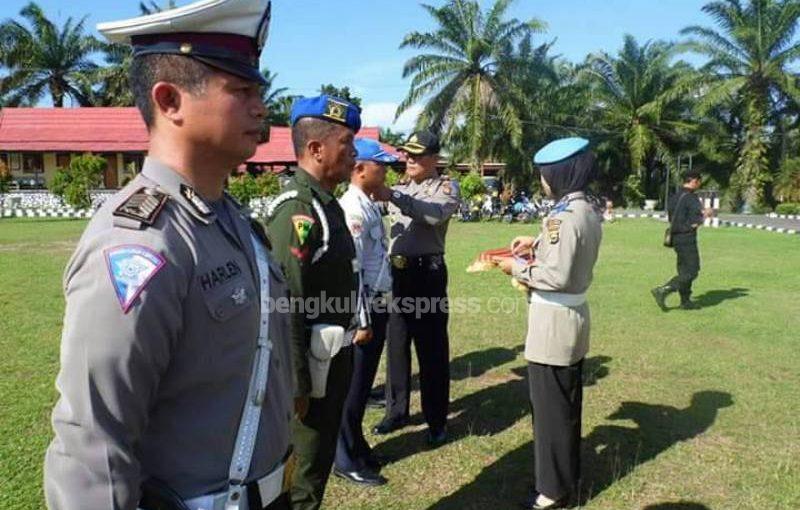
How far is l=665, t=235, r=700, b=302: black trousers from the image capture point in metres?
8.26

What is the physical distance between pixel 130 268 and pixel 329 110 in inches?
69.9

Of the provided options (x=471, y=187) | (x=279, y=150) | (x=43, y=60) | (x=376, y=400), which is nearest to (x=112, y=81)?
(x=43, y=60)

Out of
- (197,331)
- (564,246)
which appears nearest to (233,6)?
(197,331)

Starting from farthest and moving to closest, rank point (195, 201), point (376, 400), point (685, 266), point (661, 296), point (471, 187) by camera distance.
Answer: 1. point (471, 187)
2. point (685, 266)
3. point (661, 296)
4. point (376, 400)
5. point (195, 201)

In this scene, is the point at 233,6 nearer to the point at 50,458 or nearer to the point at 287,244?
the point at 50,458

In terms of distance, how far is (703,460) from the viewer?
3.82m

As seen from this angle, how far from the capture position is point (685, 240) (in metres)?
8.40

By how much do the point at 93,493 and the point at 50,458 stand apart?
0.10 metres

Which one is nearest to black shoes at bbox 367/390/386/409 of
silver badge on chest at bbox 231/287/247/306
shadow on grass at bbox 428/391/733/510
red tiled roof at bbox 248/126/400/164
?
shadow on grass at bbox 428/391/733/510

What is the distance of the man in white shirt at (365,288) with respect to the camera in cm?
358

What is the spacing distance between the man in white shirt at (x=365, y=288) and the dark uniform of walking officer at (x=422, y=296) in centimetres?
25

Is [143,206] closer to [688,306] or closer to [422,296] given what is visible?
[422,296]

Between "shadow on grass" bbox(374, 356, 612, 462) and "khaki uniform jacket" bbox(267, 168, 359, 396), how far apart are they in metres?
1.56

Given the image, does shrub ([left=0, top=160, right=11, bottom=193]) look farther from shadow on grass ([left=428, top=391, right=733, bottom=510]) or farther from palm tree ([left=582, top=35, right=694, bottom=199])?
palm tree ([left=582, top=35, right=694, bottom=199])
